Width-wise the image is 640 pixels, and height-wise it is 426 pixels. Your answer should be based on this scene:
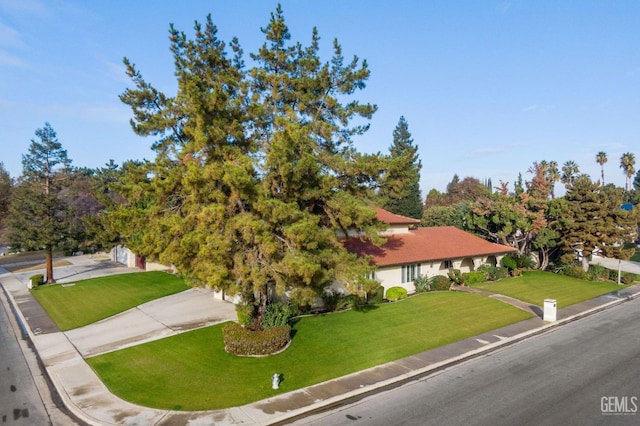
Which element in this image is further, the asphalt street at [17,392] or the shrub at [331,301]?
the shrub at [331,301]

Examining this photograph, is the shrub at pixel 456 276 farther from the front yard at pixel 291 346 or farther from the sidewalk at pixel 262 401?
the sidewalk at pixel 262 401

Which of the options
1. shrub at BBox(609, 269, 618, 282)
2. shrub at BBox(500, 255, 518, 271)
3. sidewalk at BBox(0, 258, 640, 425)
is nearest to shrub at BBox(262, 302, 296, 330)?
sidewalk at BBox(0, 258, 640, 425)

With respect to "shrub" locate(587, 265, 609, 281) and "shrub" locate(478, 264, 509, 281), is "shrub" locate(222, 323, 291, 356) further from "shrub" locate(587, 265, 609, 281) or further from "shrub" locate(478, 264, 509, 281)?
"shrub" locate(587, 265, 609, 281)

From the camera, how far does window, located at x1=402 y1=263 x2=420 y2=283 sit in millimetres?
27156

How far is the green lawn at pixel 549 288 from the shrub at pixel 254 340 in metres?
18.0

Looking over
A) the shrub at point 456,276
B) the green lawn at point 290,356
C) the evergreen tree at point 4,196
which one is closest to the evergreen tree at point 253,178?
the green lawn at point 290,356

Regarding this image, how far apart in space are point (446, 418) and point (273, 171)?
10.7m

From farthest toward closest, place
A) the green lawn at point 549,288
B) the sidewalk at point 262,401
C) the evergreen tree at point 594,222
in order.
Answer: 1. the evergreen tree at point 594,222
2. the green lawn at point 549,288
3. the sidewalk at point 262,401

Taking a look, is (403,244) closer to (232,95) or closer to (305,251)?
(305,251)

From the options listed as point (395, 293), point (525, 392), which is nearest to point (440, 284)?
point (395, 293)

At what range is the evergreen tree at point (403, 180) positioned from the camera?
1856 cm

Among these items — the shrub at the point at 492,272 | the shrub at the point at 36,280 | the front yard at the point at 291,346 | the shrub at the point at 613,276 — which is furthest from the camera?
the shrub at the point at 613,276

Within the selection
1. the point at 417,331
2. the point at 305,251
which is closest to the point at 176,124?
the point at 305,251

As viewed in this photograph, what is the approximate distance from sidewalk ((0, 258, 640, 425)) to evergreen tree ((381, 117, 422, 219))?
7571 mm
